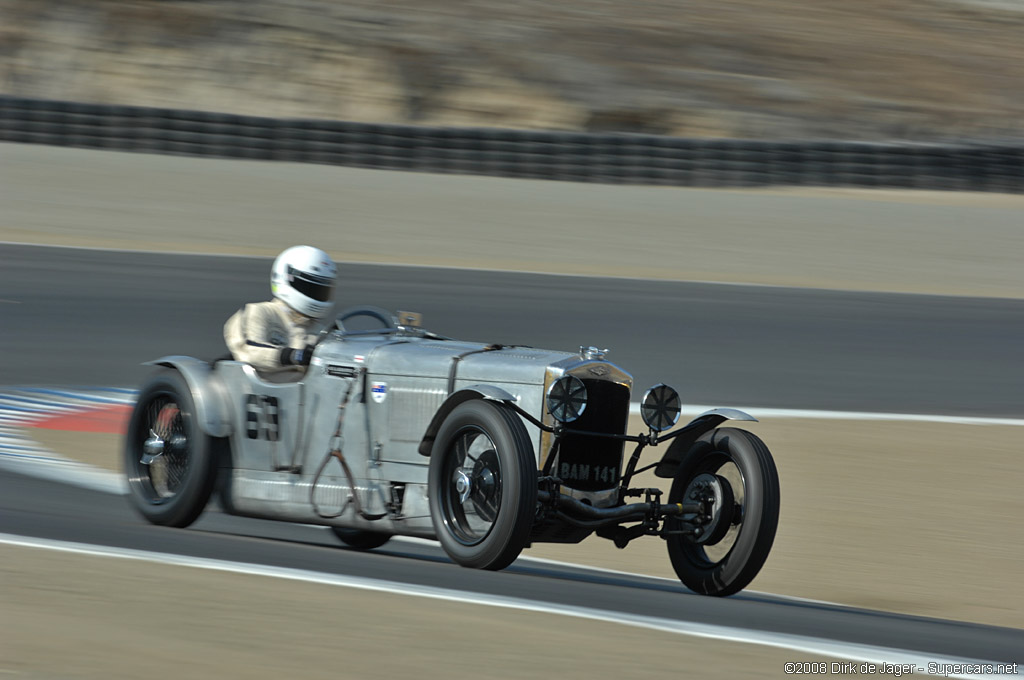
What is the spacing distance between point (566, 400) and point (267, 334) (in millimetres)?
1900

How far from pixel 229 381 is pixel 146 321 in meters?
5.73

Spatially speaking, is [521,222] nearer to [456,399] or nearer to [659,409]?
[659,409]

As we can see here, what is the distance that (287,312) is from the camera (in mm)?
6957

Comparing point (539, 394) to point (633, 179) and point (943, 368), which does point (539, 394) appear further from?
point (633, 179)

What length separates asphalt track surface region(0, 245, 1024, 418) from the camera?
11.3 m

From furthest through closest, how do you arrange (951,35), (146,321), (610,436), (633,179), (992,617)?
1. (951,35)
2. (633,179)
3. (146,321)
4. (992,617)
5. (610,436)

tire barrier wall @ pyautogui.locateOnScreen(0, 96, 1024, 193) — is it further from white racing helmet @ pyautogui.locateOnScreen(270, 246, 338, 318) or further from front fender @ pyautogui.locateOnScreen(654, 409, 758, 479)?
front fender @ pyautogui.locateOnScreen(654, 409, 758, 479)

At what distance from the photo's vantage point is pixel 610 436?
19.1ft

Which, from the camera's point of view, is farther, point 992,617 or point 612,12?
point 612,12

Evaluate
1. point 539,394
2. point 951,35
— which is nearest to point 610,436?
point 539,394

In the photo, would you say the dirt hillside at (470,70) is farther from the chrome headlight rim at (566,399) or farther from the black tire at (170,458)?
the chrome headlight rim at (566,399)

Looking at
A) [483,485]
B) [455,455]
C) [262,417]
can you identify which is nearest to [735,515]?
[483,485]

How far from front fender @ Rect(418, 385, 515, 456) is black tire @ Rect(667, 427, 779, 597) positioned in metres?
0.80

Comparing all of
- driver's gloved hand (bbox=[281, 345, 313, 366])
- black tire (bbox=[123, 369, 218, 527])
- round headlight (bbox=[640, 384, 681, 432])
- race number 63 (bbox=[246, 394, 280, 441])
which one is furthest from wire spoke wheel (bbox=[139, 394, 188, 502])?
round headlight (bbox=[640, 384, 681, 432])
